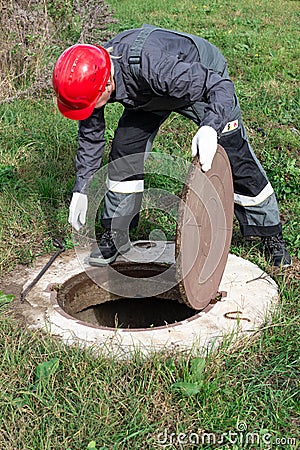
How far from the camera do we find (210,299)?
11.4 feet

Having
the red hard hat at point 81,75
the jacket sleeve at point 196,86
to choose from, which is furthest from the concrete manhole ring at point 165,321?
the red hard hat at point 81,75

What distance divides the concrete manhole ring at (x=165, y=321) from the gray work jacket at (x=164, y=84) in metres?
0.57

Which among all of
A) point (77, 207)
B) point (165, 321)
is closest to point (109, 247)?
point (77, 207)

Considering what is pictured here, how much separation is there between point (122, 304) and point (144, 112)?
126 cm

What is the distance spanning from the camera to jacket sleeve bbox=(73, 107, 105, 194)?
3.86m

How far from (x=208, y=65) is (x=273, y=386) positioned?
1752 mm

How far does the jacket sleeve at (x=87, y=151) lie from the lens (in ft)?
12.7

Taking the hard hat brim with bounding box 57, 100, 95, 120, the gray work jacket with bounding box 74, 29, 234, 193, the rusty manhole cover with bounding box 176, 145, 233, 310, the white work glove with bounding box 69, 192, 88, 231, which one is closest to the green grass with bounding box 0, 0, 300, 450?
the rusty manhole cover with bounding box 176, 145, 233, 310

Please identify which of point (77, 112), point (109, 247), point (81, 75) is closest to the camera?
point (81, 75)

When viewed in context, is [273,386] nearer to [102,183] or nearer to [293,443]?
[293,443]

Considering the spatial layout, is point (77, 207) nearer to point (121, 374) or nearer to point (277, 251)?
point (121, 374)

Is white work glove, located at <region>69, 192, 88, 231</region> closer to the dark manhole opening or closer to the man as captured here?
the man

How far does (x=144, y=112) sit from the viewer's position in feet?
13.1

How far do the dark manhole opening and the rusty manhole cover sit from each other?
52 cm
